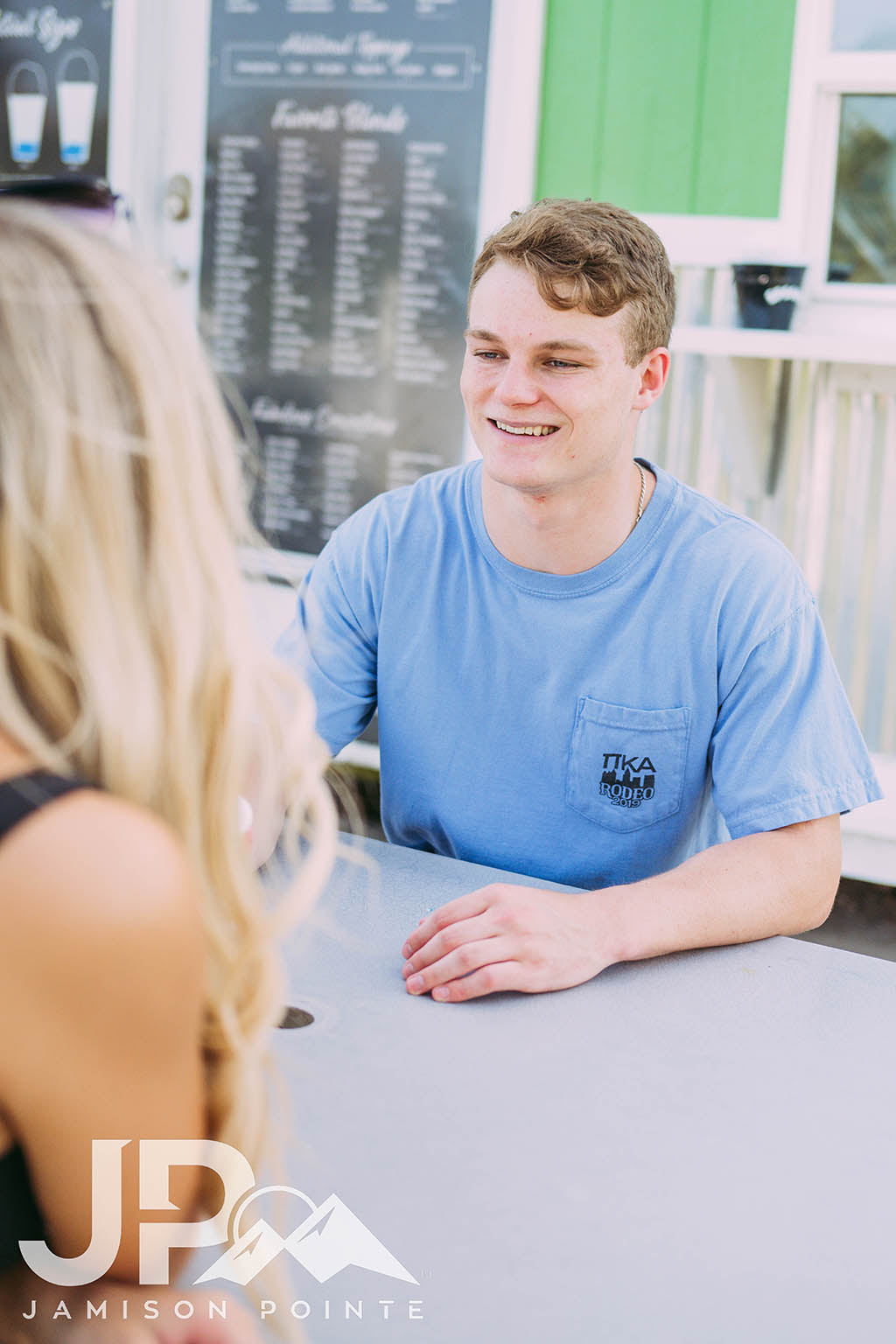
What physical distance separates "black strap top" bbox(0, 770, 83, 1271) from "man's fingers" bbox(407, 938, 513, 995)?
50cm

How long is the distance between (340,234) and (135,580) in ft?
10.1

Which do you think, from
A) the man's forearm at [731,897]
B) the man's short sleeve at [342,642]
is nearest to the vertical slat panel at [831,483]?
the man's short sleeve at [342,642]

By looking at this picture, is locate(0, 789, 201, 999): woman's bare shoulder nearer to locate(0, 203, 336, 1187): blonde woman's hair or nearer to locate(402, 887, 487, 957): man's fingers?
locate(0, 203, 336, 1187): blonde woman's hair

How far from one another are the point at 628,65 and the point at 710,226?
406mm

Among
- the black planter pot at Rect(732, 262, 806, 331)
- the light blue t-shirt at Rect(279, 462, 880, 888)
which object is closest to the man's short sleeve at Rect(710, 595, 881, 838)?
the light blue t-shirt at Rect(279, 462, 880, 888)

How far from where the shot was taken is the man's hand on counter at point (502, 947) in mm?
1156

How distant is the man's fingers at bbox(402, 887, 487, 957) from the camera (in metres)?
1.21

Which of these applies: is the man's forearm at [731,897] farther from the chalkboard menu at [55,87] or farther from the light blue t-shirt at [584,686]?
the chalkboard menu at [55,87]

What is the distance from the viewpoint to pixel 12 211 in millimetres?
726

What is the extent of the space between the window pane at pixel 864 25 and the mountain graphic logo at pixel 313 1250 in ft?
8.94

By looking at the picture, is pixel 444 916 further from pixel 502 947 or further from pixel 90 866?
pixel 90 866

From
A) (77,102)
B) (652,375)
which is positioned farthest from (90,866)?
(77,102)

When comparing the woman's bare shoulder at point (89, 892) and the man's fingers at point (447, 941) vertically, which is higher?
the woman's bare shoulder at point (89, 892)

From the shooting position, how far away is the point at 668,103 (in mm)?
3098
